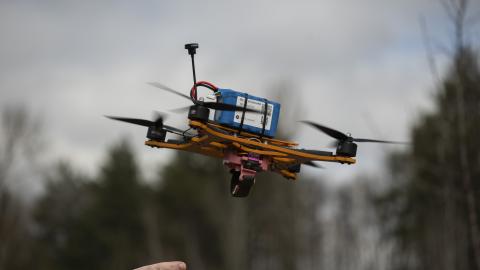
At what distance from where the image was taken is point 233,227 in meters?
33.2

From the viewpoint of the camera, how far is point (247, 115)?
7062 millimetres

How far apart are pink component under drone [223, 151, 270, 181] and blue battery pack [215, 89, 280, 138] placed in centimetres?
29

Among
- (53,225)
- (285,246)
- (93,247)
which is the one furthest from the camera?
(53,225)

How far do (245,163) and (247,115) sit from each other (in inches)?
20.2

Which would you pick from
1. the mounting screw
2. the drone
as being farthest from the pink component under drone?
the mounting screw

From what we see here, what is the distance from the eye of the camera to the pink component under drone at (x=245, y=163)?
7.06 m

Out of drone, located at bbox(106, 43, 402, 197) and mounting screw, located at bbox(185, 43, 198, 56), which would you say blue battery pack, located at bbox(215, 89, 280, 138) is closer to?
drone, located at bbox(106, 43, 402, 197)

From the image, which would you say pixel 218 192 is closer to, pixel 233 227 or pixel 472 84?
pixel 233 227

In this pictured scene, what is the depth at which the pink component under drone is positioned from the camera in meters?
7.06

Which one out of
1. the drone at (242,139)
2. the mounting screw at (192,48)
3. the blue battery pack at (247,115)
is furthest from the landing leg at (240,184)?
the mounting screw at (192,48)

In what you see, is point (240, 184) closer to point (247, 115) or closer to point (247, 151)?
point (247, 151)

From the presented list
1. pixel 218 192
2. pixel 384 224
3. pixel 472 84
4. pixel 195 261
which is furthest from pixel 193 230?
pixel 472 84

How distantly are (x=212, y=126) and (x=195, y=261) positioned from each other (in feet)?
113

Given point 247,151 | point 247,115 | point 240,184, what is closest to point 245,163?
point 247,151
